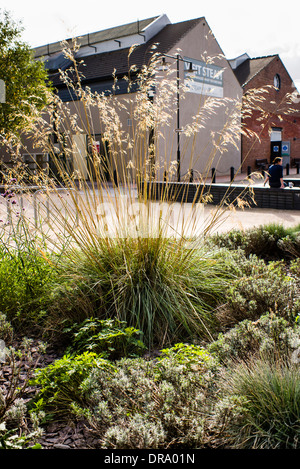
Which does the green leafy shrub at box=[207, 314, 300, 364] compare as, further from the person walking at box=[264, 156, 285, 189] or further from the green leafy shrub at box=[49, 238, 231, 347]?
the person walking at box=[264, 156, 285, 189]

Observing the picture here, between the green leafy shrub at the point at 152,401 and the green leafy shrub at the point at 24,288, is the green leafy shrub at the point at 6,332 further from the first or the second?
the green leafy shrub at the point at 152,401

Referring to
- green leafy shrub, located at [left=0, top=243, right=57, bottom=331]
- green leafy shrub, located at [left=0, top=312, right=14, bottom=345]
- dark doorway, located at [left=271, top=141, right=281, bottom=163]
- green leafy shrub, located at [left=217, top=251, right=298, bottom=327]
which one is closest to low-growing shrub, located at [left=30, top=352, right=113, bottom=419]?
green leafy shrub, located at [left=0, top=312, right=14, bottom=345]

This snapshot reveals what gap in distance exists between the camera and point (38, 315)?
3076 millimetres

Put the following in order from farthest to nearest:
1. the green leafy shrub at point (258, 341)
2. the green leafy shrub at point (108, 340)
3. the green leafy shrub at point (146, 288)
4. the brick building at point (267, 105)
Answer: the brick building at point (267, 105) < the green leafy shrub at point (146, 288) < the green leafy shrub at point (108, 340) < the green leafy shrub at point (258, 341)

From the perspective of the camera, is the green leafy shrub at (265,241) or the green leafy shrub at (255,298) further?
the green leafy shrub at (265,241)

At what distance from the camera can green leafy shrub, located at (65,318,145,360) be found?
264cm

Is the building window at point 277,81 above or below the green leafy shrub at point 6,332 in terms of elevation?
above

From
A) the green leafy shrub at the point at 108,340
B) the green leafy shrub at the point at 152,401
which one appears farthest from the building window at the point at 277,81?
the green leafy shrub at the point at 152,401

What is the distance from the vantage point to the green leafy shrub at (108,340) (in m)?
2.64

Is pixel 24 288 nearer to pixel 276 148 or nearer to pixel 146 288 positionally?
pixel 146 288

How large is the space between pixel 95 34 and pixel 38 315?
79.8 ft

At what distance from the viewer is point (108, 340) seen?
8.91ft

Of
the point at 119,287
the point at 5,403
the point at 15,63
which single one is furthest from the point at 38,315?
the point at 15,63

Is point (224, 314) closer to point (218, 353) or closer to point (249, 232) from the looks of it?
point (218, 353)
